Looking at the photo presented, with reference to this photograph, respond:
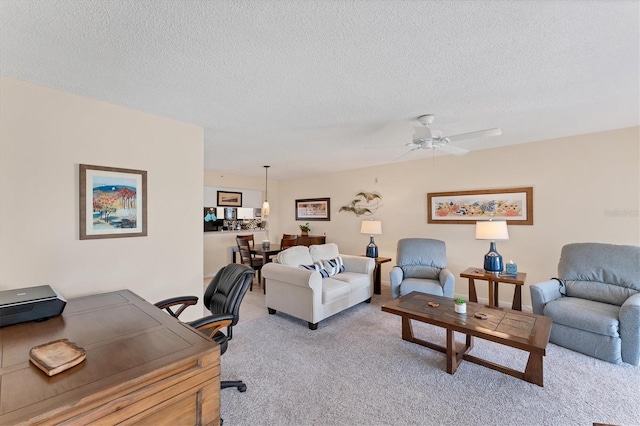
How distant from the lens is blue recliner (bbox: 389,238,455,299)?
3.73 meters

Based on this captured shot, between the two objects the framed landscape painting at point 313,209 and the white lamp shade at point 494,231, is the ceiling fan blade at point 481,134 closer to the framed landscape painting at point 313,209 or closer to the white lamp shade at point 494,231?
the white lamp shade at point 494,231

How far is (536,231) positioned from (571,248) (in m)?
0.56

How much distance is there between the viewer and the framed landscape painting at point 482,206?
3.90m

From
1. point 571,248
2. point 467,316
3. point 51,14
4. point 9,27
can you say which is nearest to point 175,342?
point 51,14

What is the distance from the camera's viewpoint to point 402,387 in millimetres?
2174

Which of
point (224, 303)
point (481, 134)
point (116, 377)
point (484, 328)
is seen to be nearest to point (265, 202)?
point (224, 303)

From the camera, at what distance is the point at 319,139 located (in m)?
3.57

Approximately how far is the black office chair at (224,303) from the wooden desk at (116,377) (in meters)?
0.35

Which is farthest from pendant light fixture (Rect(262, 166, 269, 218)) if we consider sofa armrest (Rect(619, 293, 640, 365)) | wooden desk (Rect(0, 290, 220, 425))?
sofa armrest (Rect(619, 293, 640, 365))

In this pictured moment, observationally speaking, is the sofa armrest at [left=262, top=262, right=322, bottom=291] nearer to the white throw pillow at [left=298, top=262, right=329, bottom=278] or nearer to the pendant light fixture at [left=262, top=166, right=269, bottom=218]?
the white throw pillow at [left=298, top=262, right=329, bottom=278]

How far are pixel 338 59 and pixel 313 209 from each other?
489cm

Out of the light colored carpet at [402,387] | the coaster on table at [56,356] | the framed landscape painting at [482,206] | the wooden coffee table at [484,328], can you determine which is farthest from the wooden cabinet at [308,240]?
the coaster on table at [56,356]

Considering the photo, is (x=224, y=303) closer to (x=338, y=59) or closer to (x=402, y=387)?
(x=402, y=387)

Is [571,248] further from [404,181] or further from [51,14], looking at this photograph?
[51,14]
